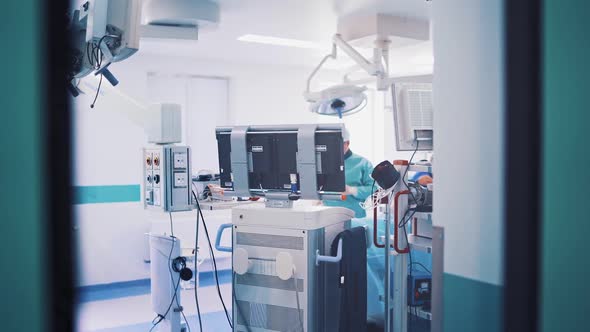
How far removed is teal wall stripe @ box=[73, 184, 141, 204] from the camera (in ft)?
17.4

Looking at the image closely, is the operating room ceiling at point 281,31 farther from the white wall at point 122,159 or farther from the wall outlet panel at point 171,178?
the wall outlet panel at point 171,178

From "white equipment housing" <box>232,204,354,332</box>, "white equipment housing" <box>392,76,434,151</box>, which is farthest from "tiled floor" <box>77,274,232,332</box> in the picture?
"white equipment housing" <box>392,76,434,151</box>

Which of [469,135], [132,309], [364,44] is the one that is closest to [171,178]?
[469,135]

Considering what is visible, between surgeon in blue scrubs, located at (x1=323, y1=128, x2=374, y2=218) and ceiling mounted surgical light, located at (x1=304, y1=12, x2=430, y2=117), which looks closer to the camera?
ceiling mounted surgical light, located at (x1=304, y1=12, x2=430, y2=117)

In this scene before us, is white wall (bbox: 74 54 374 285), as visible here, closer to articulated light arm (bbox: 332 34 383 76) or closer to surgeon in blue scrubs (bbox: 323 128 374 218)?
articulated light arm (bbox: 332 34 383 76)

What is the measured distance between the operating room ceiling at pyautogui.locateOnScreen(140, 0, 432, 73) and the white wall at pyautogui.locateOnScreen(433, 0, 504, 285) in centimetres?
186

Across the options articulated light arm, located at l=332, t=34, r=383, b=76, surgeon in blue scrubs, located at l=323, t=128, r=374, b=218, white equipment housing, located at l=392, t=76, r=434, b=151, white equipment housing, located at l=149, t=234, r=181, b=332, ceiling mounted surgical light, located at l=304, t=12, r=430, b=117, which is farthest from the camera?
articulated light arm, located at l=332, t=34, r=383, b=76

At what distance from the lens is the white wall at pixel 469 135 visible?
197cm

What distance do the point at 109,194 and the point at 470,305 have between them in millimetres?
4289

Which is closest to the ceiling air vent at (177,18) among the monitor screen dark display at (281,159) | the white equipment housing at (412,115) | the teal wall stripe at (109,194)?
the monitor screen dark display at (281,159)

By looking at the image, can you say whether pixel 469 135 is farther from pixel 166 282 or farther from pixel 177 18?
pixel 177 18

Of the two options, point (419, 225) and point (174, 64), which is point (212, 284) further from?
point (419, 225)

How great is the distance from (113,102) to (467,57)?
6.75 ft

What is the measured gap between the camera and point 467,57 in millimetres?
2076
